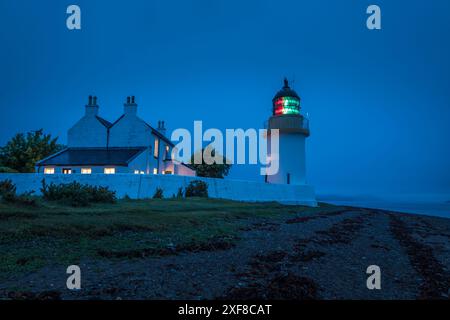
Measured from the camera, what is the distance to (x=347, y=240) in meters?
11.2

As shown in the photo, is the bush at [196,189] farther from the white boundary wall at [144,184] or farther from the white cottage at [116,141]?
the white cottage at [116,141]

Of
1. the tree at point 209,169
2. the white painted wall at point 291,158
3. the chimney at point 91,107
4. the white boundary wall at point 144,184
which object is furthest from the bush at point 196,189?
the tree at point 209,169

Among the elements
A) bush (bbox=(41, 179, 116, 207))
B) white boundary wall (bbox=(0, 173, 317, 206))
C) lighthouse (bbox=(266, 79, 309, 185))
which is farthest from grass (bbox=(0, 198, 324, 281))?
lighthouse (bbox=(266, 79, 309, 185))

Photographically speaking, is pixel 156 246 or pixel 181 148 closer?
pixel 156 246

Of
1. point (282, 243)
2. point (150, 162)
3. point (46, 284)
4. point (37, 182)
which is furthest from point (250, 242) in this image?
point (150, 162)

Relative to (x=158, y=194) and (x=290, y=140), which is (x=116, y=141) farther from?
(x=290, y=140)

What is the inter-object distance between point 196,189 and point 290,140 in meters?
15.9

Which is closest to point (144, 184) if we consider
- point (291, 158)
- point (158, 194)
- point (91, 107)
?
point (158, 194)

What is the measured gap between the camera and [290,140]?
115ft

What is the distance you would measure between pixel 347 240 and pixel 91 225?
9534mm

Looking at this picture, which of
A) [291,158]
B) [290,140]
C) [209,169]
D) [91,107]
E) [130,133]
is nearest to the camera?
[130,133]

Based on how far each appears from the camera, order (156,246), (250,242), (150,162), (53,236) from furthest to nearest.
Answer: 1. (150,162)
2. (250,242)
3. (53,236)
4. (156,246)

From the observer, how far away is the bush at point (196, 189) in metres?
24.0
